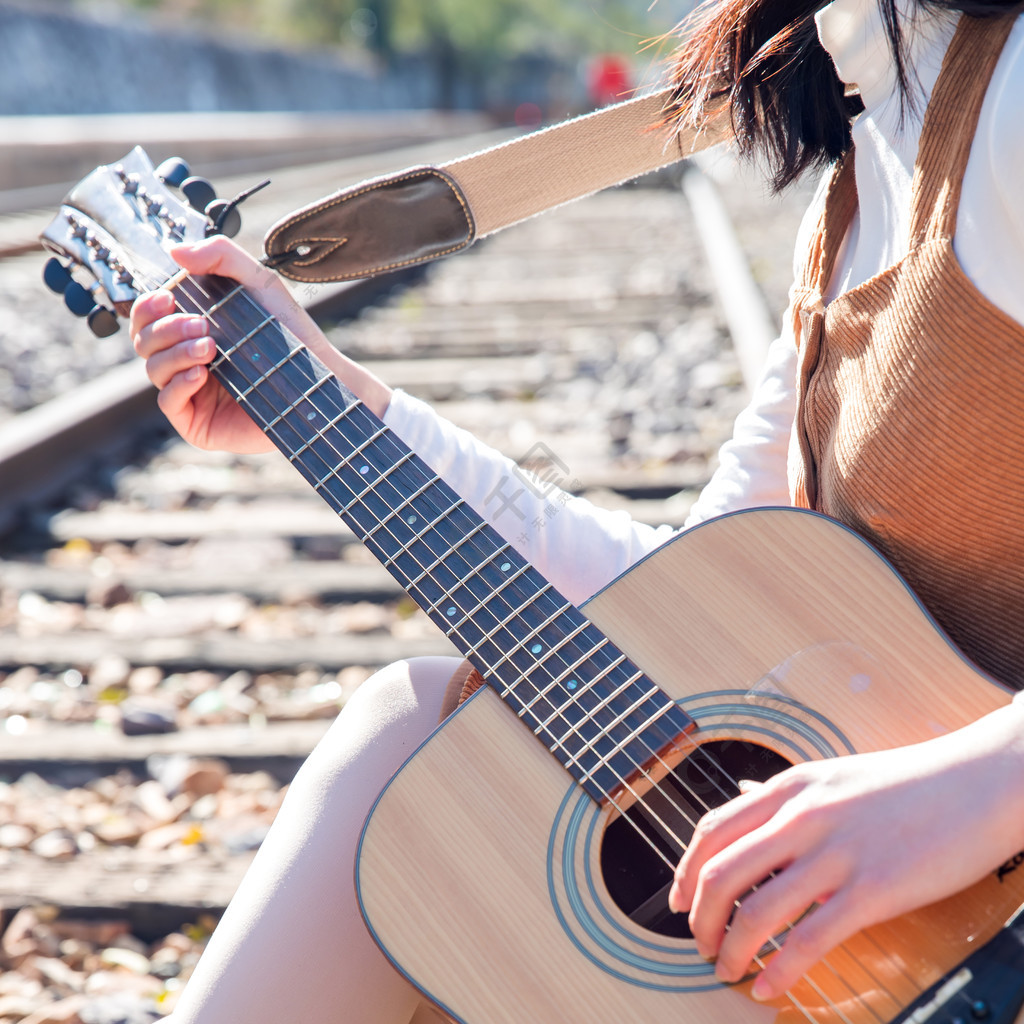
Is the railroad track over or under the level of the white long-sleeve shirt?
under

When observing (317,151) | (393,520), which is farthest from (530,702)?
(317,151)

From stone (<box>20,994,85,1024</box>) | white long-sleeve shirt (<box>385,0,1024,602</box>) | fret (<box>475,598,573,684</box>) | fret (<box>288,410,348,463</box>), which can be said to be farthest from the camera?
stone (<box>20,994,85,1024</box>)

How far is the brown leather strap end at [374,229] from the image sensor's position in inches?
61.3

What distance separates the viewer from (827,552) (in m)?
1.14

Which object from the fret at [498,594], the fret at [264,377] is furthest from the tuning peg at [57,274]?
the fret at [498,594]

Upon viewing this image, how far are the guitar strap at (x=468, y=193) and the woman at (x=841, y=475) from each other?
0.14m

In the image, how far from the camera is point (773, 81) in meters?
1.29

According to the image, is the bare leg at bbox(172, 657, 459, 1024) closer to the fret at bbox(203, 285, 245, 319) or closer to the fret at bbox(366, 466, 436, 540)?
the fret at bbox(366, 466, 436, 540)

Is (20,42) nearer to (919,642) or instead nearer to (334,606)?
(334,606)

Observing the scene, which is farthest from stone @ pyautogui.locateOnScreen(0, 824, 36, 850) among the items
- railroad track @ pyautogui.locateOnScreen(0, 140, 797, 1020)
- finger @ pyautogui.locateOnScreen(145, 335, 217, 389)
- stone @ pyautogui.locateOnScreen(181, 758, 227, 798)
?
finger @ pyautogui.locateOnScreen(145, 335, 217, 389)

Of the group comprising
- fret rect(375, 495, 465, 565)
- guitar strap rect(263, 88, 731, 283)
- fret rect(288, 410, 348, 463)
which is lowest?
fret rect(375, 495, 465, 565)

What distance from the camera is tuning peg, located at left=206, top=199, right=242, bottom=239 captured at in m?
1.54

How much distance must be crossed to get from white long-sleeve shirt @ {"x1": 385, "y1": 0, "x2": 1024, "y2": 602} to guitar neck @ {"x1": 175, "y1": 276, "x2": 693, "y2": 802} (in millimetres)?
76

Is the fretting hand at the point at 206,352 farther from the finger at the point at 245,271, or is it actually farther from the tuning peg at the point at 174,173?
the tuning peg at the point at 174,173
